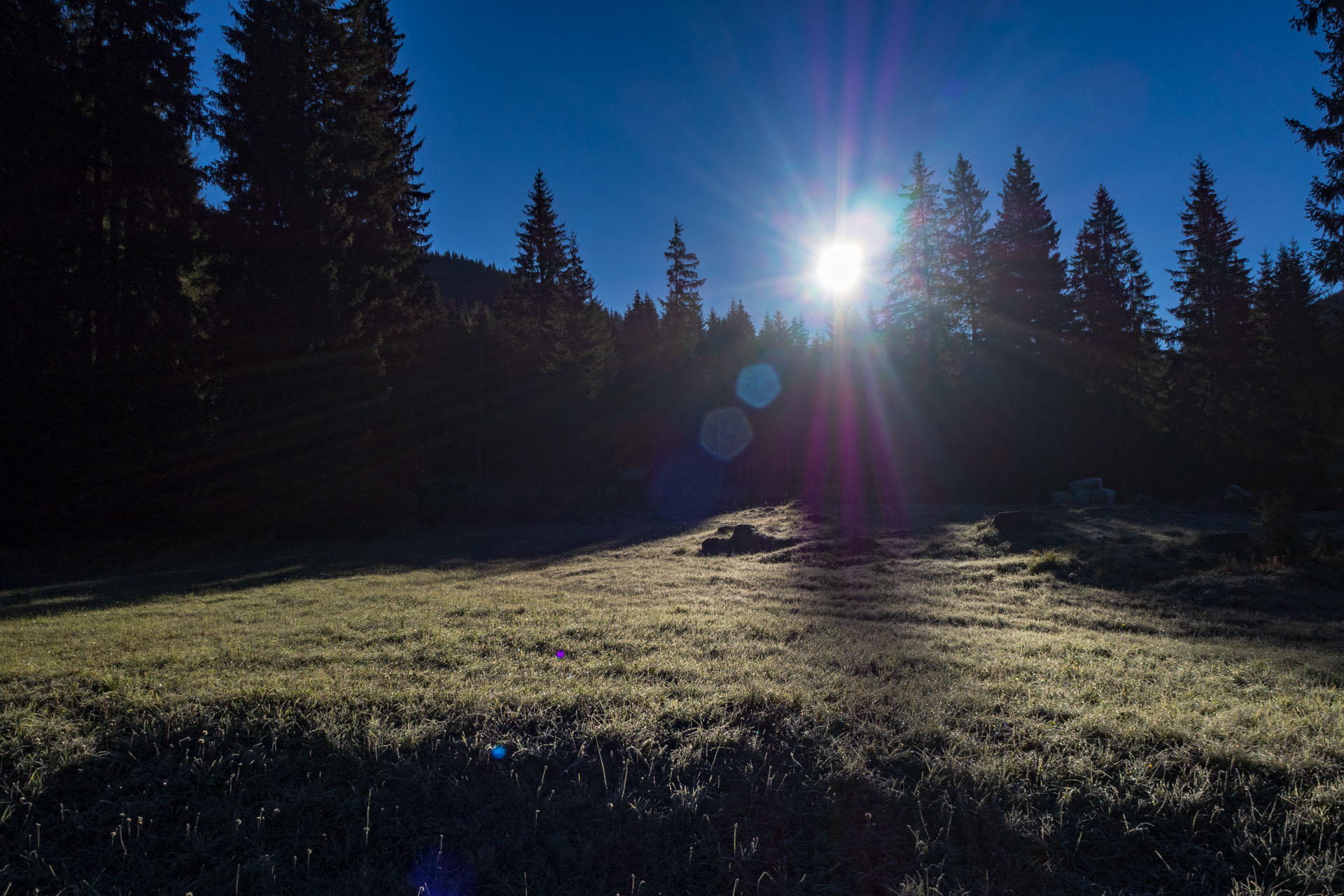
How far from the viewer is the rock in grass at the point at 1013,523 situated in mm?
15023

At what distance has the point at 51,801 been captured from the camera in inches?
116

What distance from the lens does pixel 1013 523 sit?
1516cm

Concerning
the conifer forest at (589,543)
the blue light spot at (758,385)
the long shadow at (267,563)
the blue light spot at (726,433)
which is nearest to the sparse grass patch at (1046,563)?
the conifer forest at (589,543)

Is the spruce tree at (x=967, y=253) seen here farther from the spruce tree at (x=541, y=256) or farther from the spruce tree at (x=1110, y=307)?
the spruce tree at (x=541, y=256)

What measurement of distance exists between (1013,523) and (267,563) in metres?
19.6

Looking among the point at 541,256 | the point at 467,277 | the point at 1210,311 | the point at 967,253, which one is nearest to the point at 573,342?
the point at 541,256

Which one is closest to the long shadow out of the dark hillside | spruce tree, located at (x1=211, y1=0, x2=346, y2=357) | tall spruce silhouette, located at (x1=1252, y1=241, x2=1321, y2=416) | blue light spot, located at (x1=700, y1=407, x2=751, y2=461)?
spruce tree, located at (x1=211, y1=0, x2=346, y2=357)

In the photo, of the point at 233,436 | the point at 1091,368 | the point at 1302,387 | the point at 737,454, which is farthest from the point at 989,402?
the point at 233,436

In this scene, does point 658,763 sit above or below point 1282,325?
below

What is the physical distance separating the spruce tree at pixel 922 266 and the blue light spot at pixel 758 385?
9.92m

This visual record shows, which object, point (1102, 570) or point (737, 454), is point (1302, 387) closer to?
point (1102, 570)

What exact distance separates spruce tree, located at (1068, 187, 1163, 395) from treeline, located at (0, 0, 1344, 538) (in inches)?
6.7

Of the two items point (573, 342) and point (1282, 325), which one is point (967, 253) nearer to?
point (1282, 325)

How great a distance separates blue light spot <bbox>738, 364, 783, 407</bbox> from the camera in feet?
136
